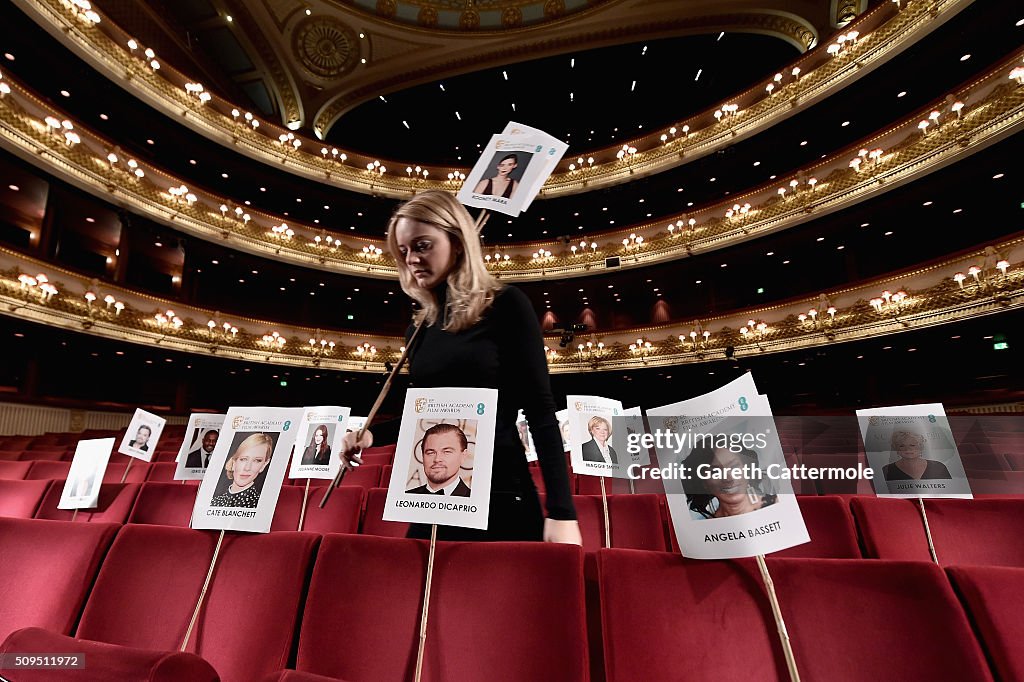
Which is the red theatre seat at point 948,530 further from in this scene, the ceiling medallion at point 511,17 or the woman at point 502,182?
the ceiling medallion at point 511,17

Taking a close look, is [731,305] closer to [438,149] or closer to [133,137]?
[438,149]

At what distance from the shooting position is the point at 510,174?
155 centimetres

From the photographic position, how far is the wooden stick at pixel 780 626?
34.2 inches

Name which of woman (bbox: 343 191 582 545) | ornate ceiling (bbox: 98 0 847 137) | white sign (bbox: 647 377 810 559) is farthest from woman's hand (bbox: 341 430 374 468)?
ornate ceiling (bbox: 98 0 847 137)

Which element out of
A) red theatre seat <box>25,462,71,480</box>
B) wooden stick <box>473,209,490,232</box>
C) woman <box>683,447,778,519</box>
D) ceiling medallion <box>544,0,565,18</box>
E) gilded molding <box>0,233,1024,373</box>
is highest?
ceiling medallion <box>544,0,565,18</box>

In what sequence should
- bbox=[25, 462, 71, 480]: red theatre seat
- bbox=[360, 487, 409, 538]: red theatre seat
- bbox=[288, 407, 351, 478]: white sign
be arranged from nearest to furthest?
bbox=[360, 487, 409, 538]: red theatre seat
bbox=[288, 407, 351, 478]: white sign
bbox=[25, 462, 71, 480]: red theatre seat

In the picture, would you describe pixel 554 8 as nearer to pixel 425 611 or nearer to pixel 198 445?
pixel 198 445

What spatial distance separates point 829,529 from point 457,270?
6.18 feet

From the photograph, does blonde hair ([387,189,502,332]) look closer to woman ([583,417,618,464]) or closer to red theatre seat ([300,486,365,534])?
woman ([583,417,618,464])

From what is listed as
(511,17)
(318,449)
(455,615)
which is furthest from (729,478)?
(511,17)

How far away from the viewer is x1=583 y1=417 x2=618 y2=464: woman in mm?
2516

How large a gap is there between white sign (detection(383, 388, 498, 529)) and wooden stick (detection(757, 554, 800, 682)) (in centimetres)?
57

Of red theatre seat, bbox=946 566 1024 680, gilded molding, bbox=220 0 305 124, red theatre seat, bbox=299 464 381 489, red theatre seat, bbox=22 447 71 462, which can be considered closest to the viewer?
red theatre seat, bbox=946 566 1024 680

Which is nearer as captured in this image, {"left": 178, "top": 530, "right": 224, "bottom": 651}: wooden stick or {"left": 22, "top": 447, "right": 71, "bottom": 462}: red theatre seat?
{"left": 178, "top": 530, "right": 224, "bottom": 651}: wooden stick
